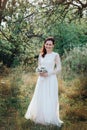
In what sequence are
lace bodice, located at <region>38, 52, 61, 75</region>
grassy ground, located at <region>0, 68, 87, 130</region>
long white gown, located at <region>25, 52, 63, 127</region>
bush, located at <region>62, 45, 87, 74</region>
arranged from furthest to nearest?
1. bush, located at <region>62, 45, 87, 74</region>
2. lace bodice, located at <region>38, 52, 61, 75</region>
3. long white gown, located at <region>25, 52, 63, 127</region>
4. grassy ground, located at <region>0, 68, 87, 130</region>

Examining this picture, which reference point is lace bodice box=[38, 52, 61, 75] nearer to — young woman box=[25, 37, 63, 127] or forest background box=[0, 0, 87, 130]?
young woman box=[25, 37, 63, 127]

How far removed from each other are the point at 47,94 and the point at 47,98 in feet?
0.32

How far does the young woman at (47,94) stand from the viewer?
31.1 ft

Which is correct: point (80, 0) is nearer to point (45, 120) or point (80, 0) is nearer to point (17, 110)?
point (17, 110)

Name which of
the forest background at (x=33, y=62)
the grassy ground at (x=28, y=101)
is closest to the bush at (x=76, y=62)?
the forest background at (x=33, y=62)

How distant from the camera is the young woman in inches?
373

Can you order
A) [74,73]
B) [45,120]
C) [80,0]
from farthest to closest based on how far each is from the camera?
[74,73] → [80,0] → [45,120]

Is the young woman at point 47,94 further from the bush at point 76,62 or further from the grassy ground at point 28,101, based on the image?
the bush at point 76,62

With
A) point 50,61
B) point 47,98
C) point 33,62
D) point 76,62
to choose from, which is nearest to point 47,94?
point 47,98

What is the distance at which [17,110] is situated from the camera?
1099 centimetres

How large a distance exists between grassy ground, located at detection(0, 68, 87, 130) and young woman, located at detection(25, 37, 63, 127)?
0.91 feet

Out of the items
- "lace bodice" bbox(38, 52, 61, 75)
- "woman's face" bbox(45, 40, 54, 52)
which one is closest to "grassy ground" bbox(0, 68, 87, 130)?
"lace bodice" bbox(38, 52, 61, 75)

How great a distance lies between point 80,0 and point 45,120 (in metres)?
7.36

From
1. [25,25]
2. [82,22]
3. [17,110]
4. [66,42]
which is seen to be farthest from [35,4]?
[66,42]
